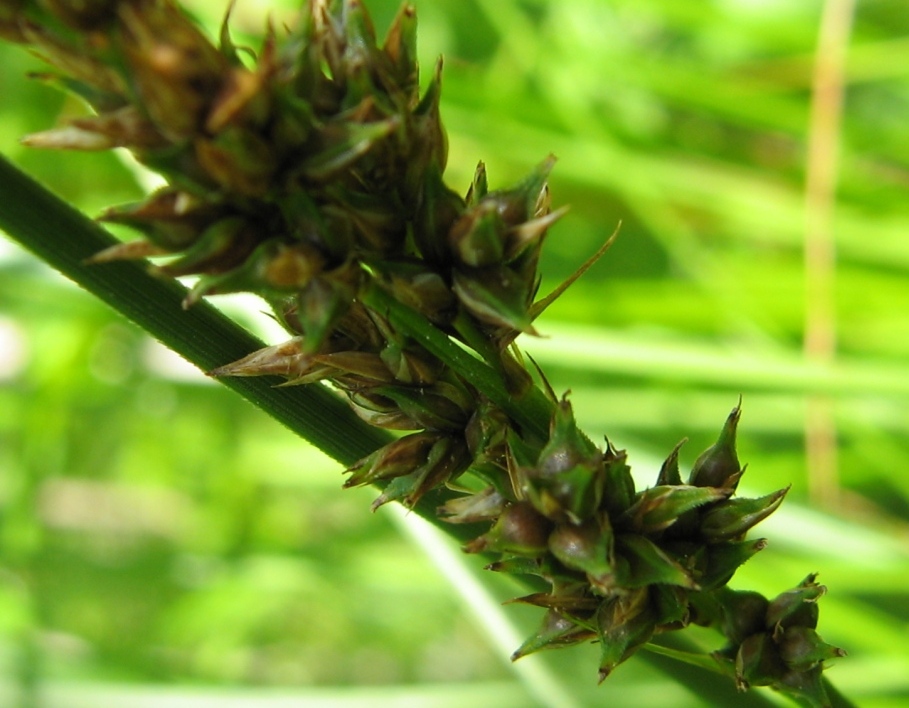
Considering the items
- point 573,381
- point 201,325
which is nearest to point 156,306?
point 201,325

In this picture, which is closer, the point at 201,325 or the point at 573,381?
the point at 201,325

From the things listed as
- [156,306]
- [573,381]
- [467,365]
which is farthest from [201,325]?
[573,381]

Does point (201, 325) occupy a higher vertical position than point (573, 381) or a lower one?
lower

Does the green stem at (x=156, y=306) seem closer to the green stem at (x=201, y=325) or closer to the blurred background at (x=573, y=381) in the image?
the green stem at (x=201, y=325)

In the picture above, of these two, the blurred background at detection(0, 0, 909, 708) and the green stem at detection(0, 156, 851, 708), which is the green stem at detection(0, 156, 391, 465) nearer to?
the green stem at detection(0, 156, 851, 708)

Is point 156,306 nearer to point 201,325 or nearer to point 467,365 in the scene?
point 201,325

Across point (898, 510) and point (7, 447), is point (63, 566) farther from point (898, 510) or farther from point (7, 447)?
point (898, 510)
